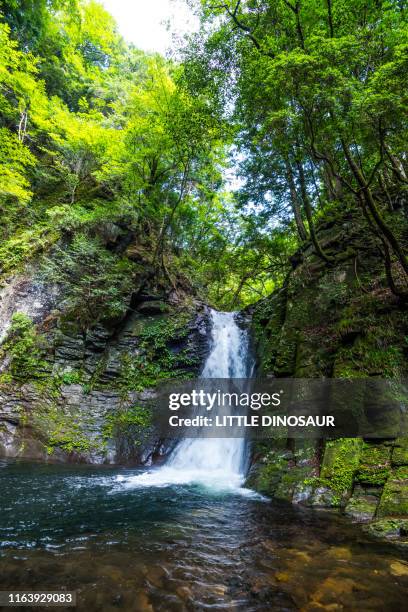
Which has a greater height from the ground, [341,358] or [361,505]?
[341,358]

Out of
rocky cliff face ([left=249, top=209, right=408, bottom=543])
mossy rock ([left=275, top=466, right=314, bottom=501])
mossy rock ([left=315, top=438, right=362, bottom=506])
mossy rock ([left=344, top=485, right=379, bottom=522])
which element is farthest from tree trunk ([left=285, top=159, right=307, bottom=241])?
mossy rock ([left=344, top=485, right=379, bottom=522])

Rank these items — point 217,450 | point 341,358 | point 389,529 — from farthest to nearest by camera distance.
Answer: point 217,450 < point 341,358 < point 389,529

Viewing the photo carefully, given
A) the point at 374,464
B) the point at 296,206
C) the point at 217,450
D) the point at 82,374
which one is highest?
the point at 296,206

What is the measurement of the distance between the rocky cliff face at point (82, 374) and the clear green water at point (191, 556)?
405 cm

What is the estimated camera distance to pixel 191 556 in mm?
3475

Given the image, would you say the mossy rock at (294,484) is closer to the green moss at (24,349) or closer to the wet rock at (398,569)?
the wet rock at (398,569)

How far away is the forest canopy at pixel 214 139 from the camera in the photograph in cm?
618

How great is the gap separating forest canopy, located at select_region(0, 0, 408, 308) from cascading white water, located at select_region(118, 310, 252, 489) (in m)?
3.55

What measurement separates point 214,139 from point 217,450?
1009 cm

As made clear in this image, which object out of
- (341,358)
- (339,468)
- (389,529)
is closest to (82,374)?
(341,358)

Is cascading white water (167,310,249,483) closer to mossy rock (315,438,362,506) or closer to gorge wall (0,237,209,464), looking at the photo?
gorge wall (0,237,209,464)

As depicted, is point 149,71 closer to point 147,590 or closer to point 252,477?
point 252,477

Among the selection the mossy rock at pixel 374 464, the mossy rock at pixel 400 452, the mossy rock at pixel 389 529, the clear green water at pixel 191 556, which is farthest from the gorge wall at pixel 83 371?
the mossy rock at pixel 389 529

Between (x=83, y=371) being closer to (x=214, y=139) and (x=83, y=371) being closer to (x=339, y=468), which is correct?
(x=339, y=468)
